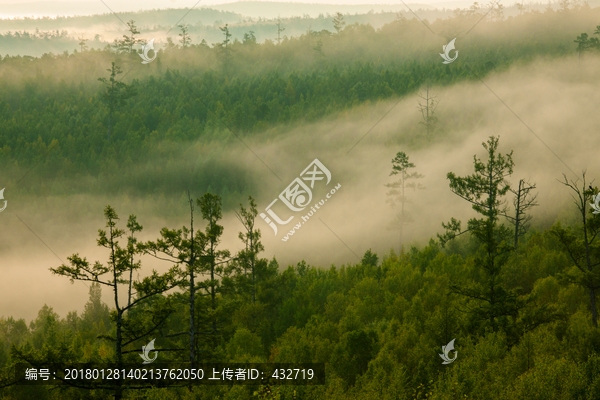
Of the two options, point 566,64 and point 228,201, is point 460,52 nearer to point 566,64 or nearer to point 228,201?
point 566,64

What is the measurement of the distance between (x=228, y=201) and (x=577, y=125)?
92.5 m

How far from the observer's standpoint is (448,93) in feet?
457

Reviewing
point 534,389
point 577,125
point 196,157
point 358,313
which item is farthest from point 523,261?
point 196,157
